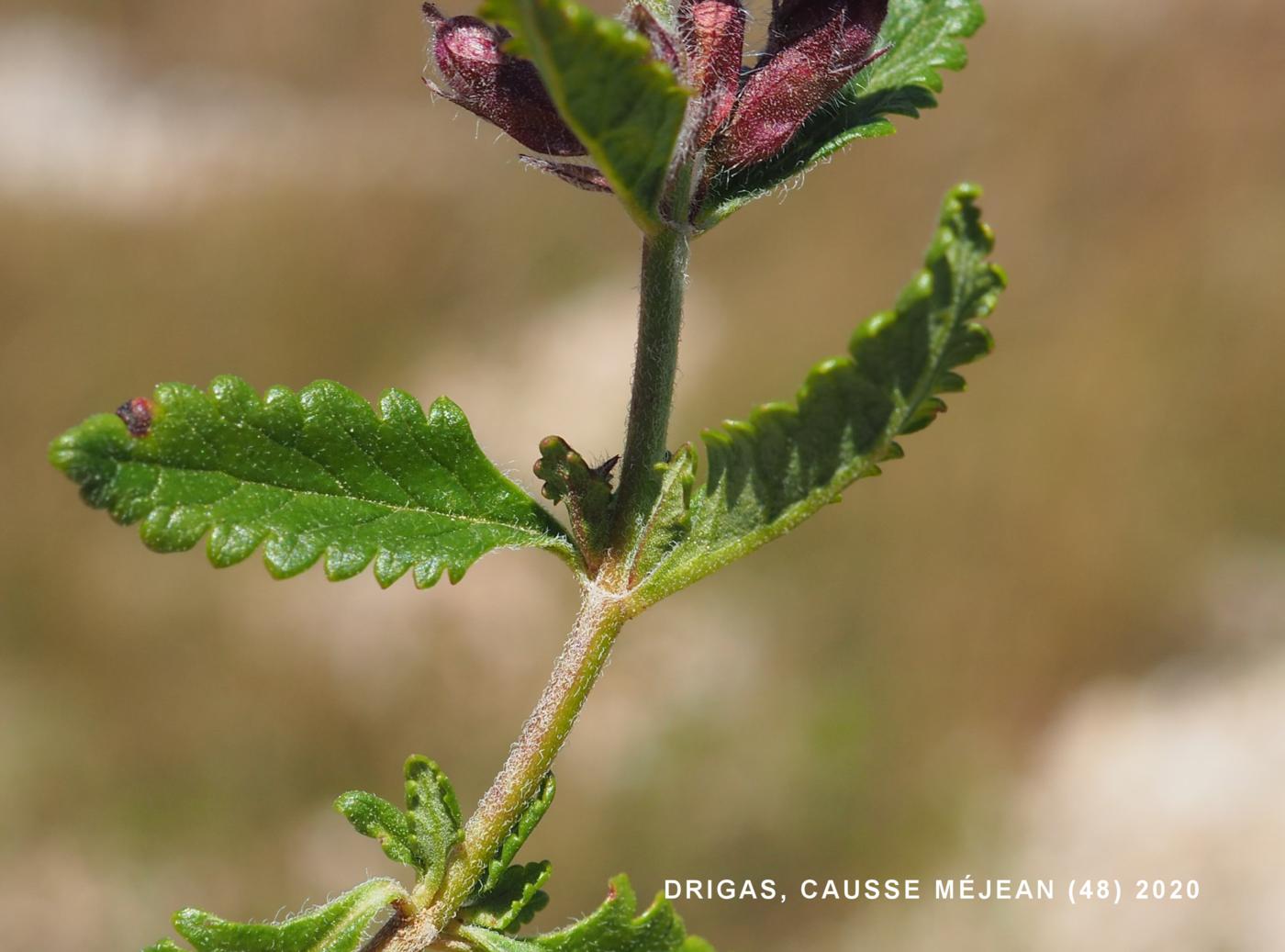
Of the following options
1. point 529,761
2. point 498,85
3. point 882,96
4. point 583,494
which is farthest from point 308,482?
point 882,96

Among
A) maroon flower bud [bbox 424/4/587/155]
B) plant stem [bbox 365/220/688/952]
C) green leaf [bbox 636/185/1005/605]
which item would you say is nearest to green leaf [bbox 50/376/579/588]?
plant stem [bbox 365/220/688/952]

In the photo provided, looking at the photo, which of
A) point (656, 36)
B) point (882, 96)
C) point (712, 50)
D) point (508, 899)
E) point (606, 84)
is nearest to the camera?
point (606, 84)

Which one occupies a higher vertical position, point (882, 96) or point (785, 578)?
point (785, 578)

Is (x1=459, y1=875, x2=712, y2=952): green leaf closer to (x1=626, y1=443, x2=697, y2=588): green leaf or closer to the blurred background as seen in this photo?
(x1=626, y1=443, x2=697, y2=588): green leaf

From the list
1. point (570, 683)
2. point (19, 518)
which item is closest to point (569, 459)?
point (570, 683)

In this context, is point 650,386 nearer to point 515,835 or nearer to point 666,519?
point 666,519

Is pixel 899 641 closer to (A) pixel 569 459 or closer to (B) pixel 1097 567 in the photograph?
(B) pixel 1097 567
